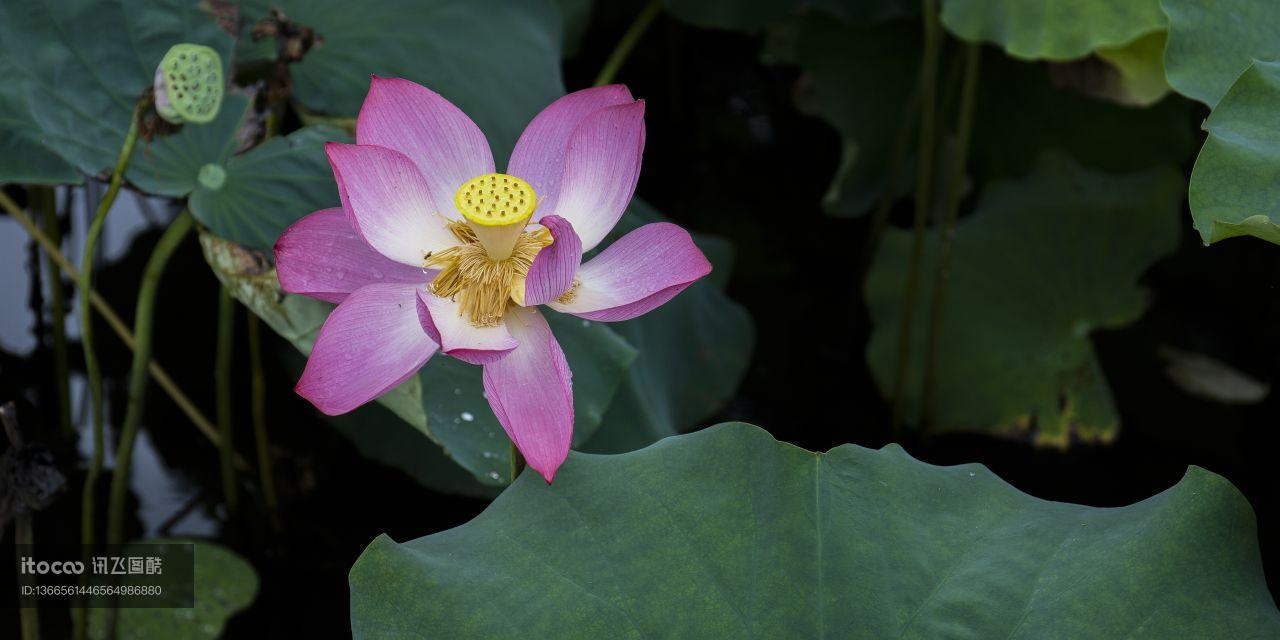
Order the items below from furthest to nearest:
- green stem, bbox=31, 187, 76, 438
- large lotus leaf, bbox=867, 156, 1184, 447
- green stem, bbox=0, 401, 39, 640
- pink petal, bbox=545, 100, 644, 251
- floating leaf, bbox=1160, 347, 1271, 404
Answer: floating leaf, bbox=1160, 347, 1271, 404 < large lotus leaf, bbox=867, 156, 1184, 447 < green stem, bbox=31, 187, 76, 438 < green stem, bbox=0, 401, 39, 640 < pink petal, bbox=545, 100, 644, 251

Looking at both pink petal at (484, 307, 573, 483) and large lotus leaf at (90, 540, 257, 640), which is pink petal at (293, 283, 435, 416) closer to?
pink petal at (484, 307, 573, 483)

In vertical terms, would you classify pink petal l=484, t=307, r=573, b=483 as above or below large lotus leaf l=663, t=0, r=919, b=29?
above

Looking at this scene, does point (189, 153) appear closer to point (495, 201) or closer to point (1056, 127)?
point (495, 201)

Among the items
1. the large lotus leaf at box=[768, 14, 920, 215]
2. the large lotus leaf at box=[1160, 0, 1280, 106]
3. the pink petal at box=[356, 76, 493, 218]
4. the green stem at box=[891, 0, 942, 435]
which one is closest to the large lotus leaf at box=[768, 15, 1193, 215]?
the large lotus leaf at box=[768, 14, 920, 215]

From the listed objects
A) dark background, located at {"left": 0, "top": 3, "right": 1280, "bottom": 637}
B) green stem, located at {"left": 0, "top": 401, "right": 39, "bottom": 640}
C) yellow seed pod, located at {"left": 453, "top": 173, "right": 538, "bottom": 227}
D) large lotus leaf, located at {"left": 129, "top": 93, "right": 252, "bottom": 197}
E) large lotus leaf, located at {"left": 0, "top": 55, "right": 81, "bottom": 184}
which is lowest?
dark background, located at {"left": 0, "top": 3, "right": 1280, "bottom": 637}

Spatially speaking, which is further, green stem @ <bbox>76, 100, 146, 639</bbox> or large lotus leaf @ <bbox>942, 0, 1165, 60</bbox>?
large lotus leaf @ <bbox>942, 0, 1165, 60</bbox>

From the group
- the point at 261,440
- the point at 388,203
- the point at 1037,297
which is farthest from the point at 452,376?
the point at 1037,297

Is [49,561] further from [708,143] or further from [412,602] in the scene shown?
[708,143]
